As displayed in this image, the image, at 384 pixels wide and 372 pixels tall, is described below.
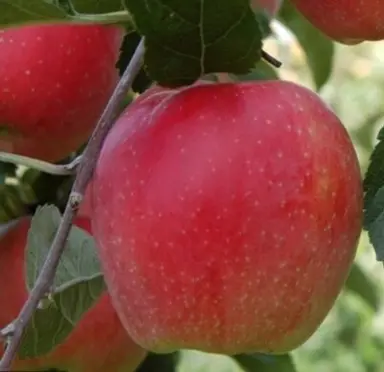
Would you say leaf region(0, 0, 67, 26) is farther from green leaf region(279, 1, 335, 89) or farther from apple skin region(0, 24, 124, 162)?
green leaf region(279, 1, 335, 89)

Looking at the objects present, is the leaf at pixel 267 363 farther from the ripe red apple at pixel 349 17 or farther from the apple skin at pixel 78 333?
the ripe red apple at pixel 349 17

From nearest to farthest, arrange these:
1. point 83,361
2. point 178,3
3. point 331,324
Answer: point 178,3
point 83,361
point 331,324

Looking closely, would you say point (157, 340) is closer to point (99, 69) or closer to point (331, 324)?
point (99, 69)

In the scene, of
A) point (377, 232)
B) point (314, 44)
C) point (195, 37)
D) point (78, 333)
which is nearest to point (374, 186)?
point (377, 232)

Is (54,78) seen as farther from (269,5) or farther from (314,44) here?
(314,44)

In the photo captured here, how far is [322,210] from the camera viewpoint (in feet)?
1.78

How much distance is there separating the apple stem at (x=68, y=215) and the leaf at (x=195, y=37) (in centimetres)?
2

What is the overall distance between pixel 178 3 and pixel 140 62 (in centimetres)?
9

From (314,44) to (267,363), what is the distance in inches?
12.7

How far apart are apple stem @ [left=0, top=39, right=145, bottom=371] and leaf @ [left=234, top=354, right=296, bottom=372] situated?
36cm

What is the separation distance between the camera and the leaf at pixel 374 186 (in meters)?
0.57

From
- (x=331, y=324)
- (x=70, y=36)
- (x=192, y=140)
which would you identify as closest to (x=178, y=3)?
(x=192, y=140)

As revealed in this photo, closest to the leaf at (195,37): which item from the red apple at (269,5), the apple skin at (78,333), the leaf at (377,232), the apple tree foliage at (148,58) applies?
the apple tree foliage at (148,58)

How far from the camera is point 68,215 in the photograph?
22.8 inches
